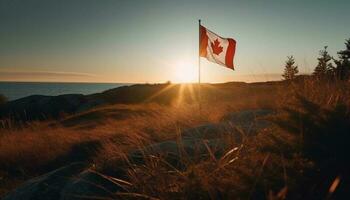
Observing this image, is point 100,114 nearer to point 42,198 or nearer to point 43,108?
point 42,198

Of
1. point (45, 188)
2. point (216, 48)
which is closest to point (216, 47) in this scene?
point (216, 48)

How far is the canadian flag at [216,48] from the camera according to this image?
43.3 ft

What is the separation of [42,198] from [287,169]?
297cm

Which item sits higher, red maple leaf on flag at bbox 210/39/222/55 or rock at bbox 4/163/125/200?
red maple leaf on flag at bbox 210/39/222/55

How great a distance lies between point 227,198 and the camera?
3514 mm

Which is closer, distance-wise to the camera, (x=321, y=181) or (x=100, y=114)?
(x=321, y=181)

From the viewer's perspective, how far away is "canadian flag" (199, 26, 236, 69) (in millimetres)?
13188

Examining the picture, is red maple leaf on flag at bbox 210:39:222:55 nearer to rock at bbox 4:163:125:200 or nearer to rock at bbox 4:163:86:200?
rock at bbox 4:163:86:200

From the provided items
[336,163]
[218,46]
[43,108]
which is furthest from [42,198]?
[43,108]

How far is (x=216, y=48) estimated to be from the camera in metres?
13.4

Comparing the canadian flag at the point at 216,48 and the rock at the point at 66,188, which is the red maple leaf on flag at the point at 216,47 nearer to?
the canadian flag at the point at 216,48

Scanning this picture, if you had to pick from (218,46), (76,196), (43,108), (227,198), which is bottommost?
(43,108)

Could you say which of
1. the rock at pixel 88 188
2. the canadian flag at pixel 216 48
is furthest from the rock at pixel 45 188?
the canadian flag at pixel 216 48

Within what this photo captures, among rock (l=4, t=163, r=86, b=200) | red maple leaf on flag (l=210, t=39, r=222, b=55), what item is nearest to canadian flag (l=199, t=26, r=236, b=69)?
red maple leaf on flag (l=210, t=39, r=222, b=55)
